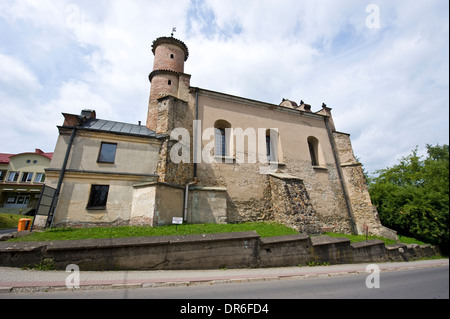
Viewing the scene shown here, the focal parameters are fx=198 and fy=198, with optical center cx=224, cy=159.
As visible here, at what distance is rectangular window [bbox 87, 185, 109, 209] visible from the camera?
1005cm

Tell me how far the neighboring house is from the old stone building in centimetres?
2666

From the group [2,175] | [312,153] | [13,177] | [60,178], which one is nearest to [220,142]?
[312,153]

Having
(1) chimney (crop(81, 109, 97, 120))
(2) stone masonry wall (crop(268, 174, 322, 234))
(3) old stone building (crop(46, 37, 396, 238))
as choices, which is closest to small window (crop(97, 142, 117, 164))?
(3) old stone building (crop(46, 37, 396, 238))

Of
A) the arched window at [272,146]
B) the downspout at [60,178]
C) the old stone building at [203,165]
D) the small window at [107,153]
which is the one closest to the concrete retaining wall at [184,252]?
the old stone building at [203,165]

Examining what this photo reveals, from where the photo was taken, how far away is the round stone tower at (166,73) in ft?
46.7

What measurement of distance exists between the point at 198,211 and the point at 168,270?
4694 millimetres

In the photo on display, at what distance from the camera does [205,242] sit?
6.80 metres

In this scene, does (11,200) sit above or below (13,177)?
below

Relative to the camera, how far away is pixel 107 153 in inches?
438

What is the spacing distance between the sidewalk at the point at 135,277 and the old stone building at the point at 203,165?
150 inches

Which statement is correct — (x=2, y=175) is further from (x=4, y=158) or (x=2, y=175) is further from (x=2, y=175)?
(x=4, y=158)

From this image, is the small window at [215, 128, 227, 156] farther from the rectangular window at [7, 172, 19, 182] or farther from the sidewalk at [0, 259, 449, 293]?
the rectangular window at [7, 172, 19, 182]

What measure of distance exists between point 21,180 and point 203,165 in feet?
115
